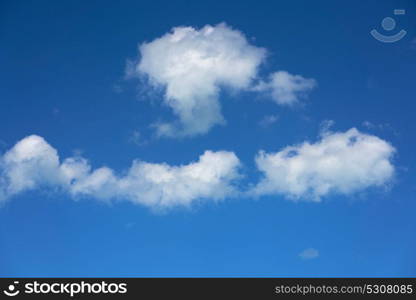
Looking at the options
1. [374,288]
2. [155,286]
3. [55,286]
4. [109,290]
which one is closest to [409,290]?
[374,288]

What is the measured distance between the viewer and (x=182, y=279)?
11.8 meters

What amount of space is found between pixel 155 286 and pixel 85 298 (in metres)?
2.11

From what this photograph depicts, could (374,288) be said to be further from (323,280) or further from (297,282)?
(297,282)

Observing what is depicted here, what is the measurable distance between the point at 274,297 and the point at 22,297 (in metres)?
7.40

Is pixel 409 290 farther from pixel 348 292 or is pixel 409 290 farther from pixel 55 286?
pixel 55 286

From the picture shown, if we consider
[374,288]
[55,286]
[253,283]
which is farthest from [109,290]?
[374,288]

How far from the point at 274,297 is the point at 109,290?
15.9 feet

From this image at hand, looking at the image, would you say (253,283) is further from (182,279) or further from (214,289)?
(182,279)

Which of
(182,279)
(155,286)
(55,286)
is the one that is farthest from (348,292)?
(55,286)

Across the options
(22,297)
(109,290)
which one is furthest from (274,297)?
(22,297)

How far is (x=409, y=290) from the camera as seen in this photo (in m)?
11.6

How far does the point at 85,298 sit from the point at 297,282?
20.5 feet

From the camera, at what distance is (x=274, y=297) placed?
11.8m

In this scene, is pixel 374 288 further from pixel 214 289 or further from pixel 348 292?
pixel 214 289
